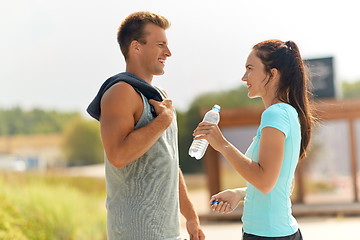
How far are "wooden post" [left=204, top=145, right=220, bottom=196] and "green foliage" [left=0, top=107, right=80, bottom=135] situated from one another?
73.1 feet

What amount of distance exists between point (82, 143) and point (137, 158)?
1016 inches

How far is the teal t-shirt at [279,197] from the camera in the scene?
2.11 metres

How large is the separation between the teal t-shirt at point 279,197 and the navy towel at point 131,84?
20.6 inches

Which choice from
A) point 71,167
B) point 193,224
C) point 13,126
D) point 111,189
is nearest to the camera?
point 111,189

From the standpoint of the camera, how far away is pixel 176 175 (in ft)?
7.91

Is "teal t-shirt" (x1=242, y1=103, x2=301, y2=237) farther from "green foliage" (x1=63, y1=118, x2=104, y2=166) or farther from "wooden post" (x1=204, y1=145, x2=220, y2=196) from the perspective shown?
"green foliage" (x1=63, y1=118, x2=104, y2=166)

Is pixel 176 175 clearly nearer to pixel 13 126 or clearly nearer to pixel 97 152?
pixel 97 152

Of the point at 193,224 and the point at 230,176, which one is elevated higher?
the point at 193,224

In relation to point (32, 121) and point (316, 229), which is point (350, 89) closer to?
point (32, 121)

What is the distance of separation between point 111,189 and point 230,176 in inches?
337

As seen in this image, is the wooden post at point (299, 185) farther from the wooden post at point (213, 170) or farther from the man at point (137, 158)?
the man at point (137, 158)

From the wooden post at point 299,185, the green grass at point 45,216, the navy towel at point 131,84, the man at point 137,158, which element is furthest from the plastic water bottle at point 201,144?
the wooden post at point 299,185

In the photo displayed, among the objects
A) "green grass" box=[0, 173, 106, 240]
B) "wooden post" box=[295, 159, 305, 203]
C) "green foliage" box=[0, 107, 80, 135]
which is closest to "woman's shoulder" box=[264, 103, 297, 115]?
"green grass" box=[0, 173, 106, 240]

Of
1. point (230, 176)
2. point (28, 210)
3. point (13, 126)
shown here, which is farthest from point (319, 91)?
point (13, 126)
